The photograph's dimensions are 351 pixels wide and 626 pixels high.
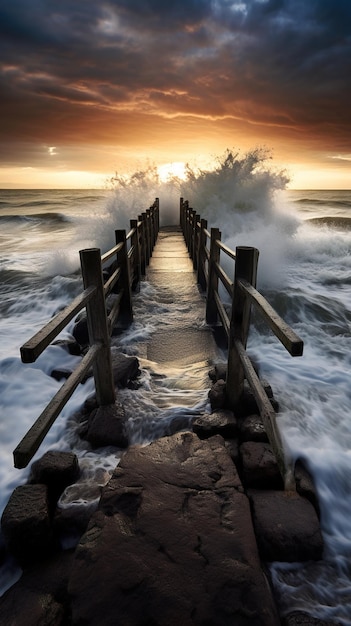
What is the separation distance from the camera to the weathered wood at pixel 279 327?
1703 mm

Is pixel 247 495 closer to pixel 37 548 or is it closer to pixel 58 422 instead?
pixel 37 548

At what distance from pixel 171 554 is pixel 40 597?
752 millimetres

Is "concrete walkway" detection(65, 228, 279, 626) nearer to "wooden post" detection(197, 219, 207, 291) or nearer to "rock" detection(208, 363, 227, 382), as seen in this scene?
"rock" detection(208, 363, 227, 382)

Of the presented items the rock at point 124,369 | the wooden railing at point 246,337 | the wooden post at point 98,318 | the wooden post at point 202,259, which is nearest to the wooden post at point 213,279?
the wooden post at point 202,259

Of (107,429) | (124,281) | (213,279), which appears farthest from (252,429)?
(124,281)

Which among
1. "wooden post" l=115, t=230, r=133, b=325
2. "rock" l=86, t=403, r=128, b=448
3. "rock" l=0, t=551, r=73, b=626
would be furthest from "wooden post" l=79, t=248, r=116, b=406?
"wooden post" l=115, t=230, r=133, b=325

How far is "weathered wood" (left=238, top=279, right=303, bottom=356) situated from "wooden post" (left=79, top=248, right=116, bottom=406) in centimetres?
130

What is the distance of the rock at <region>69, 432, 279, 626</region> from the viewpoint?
158 cm

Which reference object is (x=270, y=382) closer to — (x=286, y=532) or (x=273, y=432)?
(x=273, y=432)

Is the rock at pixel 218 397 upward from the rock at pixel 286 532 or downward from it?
upward

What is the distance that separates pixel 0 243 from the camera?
18.6 meters

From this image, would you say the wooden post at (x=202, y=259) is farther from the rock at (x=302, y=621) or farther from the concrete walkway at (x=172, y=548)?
the rock at (x=302, y=621)

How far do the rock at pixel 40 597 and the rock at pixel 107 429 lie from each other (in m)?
0.96

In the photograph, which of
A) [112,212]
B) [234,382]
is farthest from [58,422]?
[112,212]
